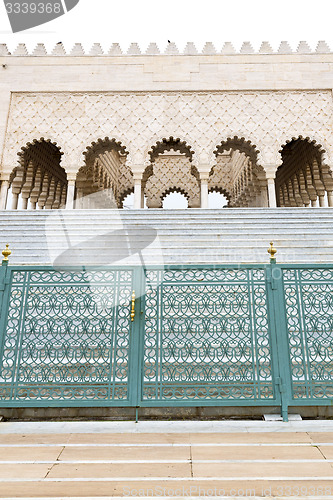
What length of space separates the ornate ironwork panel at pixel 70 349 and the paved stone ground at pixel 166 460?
19 centimetres

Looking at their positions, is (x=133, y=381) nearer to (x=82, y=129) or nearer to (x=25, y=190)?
(x=82, y=129)

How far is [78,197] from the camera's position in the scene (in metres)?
11.6

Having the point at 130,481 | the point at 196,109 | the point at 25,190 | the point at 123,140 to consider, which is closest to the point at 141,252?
the point at 130,481

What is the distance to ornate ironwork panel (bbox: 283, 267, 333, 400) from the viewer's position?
230 centimetres

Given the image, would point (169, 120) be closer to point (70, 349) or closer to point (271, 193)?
point (271, 193)

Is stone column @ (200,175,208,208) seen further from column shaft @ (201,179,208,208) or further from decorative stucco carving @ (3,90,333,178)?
decorative stucco carving @ (3,90,333,178)

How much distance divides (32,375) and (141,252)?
316cm

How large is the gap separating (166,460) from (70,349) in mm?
1113

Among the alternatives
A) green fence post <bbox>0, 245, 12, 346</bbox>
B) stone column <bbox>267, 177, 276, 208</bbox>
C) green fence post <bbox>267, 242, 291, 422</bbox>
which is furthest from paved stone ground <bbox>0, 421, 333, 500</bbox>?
stone column <bbox>267, 177, 276, 208</bbox>

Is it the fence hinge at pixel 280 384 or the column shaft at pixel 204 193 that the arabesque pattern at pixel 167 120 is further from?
the fence hinge at pixel 280 384

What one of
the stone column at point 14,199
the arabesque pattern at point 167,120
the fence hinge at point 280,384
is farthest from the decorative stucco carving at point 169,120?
the fence hinge at point 280,384

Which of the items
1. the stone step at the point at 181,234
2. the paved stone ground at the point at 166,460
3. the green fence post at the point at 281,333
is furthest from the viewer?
the stone step at the point at 181,234

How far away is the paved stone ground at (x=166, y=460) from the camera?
4.47ft

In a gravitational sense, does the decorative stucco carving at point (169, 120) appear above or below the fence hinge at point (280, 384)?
above
